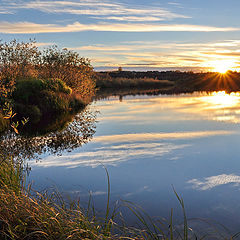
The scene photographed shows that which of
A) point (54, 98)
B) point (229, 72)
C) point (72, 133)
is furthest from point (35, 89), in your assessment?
point (229, 72)

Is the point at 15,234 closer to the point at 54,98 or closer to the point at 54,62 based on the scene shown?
the point at 54,98

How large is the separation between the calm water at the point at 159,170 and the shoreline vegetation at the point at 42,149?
17.7 inches

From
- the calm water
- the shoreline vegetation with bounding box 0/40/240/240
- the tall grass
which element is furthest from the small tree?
the tall grass

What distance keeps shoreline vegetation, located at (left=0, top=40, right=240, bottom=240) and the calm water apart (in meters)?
0.45

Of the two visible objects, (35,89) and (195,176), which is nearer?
(195,176)

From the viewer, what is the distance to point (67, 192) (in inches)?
256

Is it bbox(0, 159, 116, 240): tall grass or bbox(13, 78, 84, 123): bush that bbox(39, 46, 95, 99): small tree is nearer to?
bbox(13, 78, 84, 123): bush

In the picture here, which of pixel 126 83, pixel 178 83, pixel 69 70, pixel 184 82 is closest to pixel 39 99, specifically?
pixel 69 70

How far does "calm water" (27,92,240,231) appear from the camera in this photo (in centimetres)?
598

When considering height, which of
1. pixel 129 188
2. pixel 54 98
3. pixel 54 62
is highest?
pixel 54 62

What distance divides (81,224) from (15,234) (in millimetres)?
850

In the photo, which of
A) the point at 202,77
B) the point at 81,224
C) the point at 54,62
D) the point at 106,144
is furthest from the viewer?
the point at 202,77

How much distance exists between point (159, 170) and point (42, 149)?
4.12m

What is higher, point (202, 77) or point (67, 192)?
point (202, 77)
